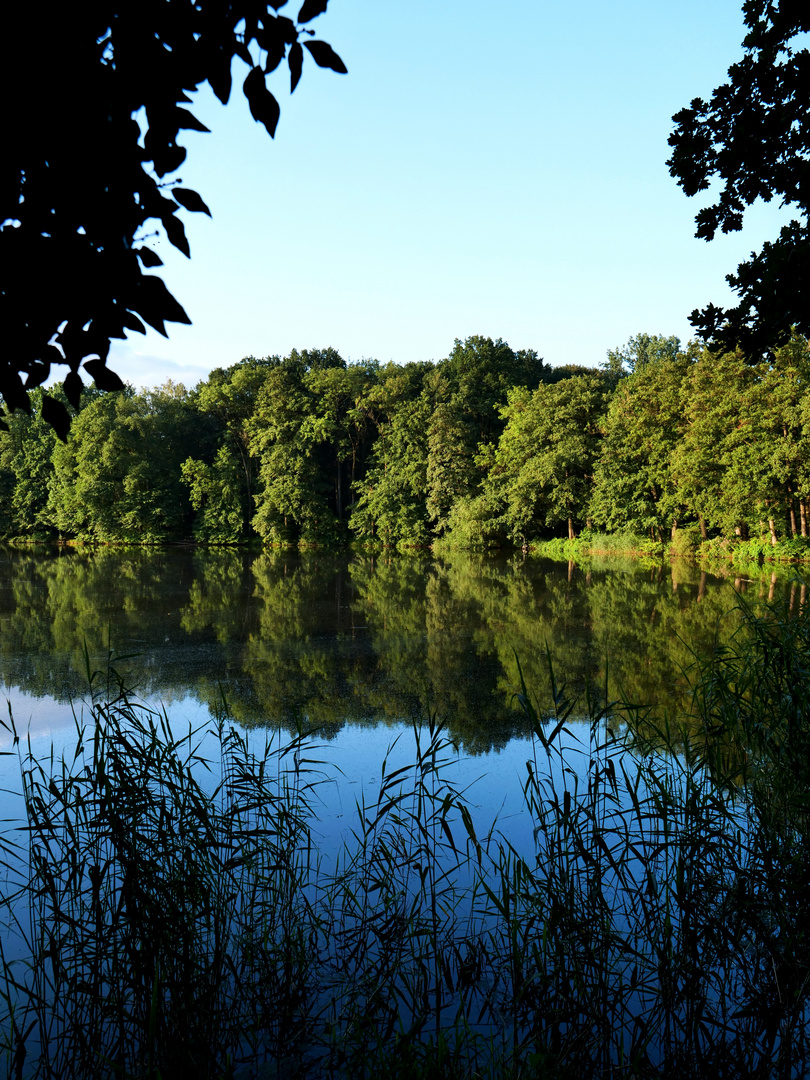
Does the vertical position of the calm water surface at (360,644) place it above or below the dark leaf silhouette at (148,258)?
below

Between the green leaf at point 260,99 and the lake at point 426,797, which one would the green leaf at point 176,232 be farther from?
the lake at point 426,797

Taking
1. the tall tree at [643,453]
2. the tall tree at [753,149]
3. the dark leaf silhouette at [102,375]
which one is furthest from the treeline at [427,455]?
the dark leaf silhouette at [102,375]

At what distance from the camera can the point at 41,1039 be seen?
247 cm

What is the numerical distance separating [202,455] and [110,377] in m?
39.4

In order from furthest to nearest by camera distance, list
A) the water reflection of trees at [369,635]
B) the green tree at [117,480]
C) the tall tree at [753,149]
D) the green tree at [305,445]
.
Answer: the green tree at [117,480] → the green tree at [305,445] → the water reflection of trees at [369,635] → the tall tree at [753,149]

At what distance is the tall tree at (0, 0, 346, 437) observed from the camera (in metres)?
1.45

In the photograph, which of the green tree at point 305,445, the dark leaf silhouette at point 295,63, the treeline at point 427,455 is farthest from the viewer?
the green tree at point 305,445

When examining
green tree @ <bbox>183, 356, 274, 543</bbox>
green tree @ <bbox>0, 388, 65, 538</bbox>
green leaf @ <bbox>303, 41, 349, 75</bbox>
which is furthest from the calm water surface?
green tree @ <bbox>0, 388, 65, 538</bbox>

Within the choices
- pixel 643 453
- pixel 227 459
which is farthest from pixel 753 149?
pixel 227 459

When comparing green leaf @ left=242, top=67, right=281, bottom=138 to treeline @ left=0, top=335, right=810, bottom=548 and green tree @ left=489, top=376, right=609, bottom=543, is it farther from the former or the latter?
green tree @ left=489, top=376, right=609, bottom=543

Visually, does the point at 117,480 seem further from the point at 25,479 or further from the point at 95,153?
the point at 95,153

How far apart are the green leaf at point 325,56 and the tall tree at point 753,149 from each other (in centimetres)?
394

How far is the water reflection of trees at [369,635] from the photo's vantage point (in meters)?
7.46

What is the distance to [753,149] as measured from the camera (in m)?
5.94
